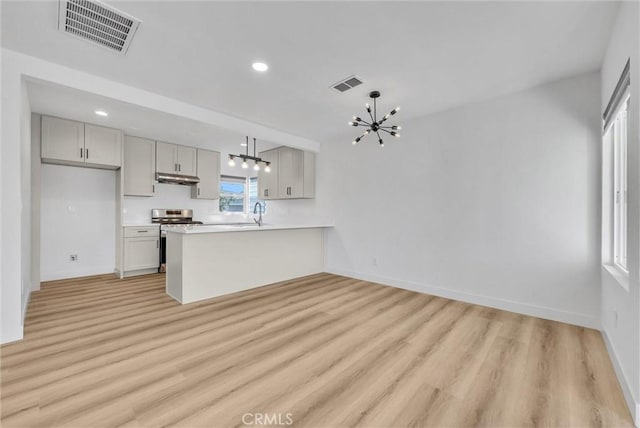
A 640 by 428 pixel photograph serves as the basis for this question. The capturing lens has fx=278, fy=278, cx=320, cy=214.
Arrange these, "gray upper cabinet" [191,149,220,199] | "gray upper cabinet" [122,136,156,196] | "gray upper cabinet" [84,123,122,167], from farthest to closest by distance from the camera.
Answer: "gray upper cabinet" [191,149,220,199] → "gray upper cabinet" [122,136,156,196] → "gray upper cabinet" [84,123,122,167]

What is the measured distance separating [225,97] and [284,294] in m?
2.80

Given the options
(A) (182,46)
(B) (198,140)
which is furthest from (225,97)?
(B) (198,140)

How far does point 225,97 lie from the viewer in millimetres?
3551

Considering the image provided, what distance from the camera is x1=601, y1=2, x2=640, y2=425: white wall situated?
5.42 feet

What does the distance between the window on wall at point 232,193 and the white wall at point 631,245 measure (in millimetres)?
6936

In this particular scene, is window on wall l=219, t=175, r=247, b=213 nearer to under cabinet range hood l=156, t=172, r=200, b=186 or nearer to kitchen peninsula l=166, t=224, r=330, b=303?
under cabinet range hood l=156, t=172, r=200, b=186

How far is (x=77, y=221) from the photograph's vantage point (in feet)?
16.1

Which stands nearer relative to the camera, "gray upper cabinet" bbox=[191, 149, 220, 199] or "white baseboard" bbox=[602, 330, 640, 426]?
"white baseboard" bbox=[602, 330, 640, 426]

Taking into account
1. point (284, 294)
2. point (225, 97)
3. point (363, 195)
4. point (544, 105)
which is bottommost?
point (284, 294)

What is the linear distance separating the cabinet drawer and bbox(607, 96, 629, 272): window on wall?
6.53 m

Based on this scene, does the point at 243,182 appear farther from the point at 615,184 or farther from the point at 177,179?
the point at 615,184

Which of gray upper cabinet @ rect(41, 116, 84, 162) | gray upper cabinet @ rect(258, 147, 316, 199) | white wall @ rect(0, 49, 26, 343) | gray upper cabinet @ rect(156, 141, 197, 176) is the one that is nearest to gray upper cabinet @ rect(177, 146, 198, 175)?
gray upper cabinet @ rect(156, 141, 197, 176)

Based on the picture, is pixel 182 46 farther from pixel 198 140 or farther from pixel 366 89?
pixel 198 140

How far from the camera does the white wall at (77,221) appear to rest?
4.68 meters
